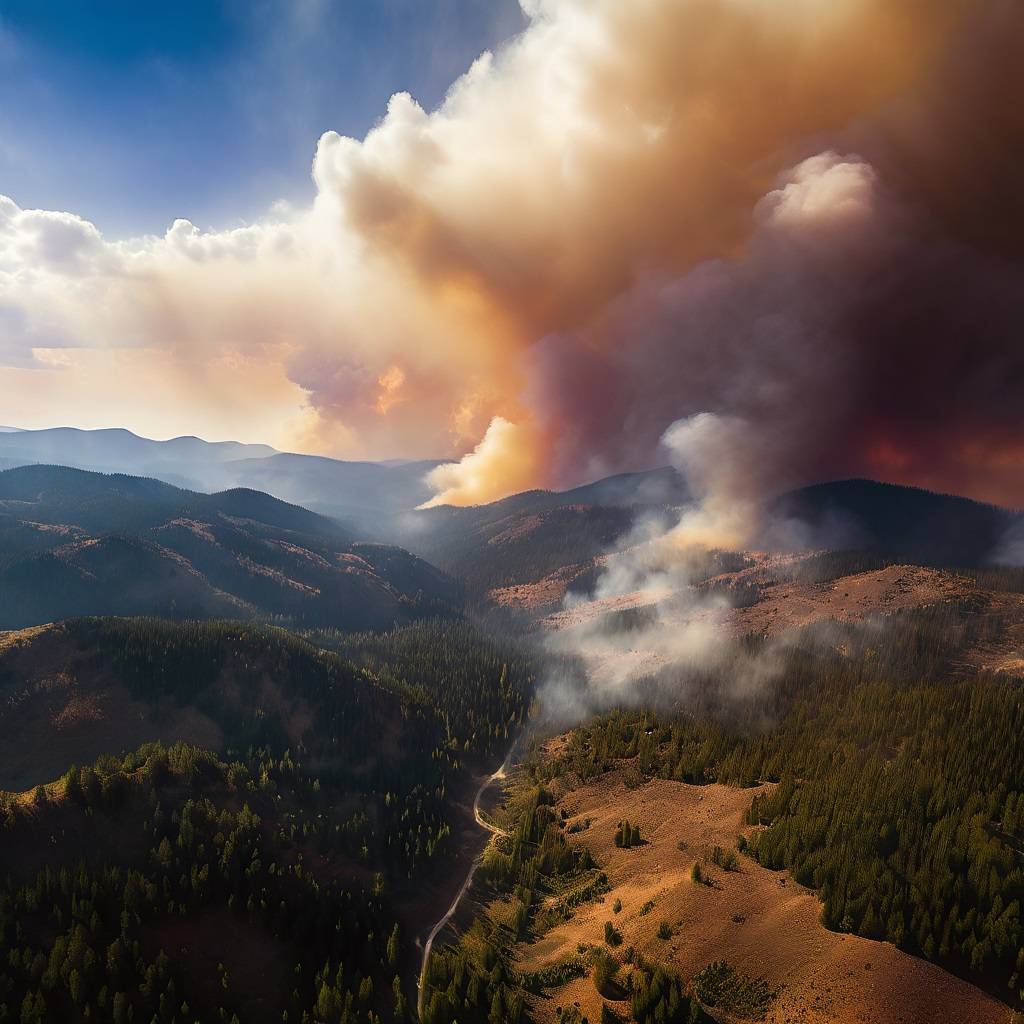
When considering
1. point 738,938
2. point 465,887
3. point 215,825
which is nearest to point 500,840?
point 465,887

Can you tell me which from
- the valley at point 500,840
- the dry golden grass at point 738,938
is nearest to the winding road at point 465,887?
the valley at point 500,840

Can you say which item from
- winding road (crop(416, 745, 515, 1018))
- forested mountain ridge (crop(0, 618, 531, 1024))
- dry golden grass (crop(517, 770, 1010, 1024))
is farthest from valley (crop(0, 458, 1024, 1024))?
winding road (crop(416, 745, 515, 1018))

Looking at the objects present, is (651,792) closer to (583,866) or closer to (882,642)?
(583,866)

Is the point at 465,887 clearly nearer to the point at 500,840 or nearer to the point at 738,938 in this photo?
the point at 500,840

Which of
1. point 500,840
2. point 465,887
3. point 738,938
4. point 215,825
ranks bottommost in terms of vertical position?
point 465,887

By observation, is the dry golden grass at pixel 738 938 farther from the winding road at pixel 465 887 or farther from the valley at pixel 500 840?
the winding road at pixel 465 887

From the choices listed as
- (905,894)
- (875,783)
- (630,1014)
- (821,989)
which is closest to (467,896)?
(630,1014)

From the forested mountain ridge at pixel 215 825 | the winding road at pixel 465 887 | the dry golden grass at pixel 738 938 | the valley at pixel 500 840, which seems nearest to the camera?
the dry golden grass at pixel 738 938
